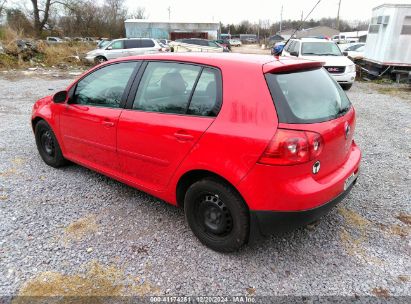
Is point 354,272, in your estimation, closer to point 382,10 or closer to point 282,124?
point 282,124

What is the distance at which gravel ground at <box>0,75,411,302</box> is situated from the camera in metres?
Result: 2.57

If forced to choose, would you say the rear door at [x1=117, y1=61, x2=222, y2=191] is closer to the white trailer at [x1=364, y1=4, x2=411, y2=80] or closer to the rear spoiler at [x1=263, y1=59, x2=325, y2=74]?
the rear spoiler at [x1=263, y1=59, x2=325, y2=74]

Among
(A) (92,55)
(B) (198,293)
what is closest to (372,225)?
(B) (198,293)

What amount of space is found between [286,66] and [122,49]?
1749 cm

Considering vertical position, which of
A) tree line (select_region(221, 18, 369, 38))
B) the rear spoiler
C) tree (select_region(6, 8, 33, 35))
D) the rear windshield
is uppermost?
tree (select_region(6, 8, 33, 35))

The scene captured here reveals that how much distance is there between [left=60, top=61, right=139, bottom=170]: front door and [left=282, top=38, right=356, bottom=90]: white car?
9.02 meters

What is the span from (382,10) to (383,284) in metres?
14.4

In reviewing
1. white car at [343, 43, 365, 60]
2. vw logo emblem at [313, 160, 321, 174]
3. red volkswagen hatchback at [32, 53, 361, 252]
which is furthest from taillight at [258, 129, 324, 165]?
white car at [343, 43, 365, 60]

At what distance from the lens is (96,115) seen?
11.8 feet

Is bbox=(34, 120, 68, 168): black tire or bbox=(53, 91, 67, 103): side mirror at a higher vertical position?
bbox=(53, 91, 67, 103): side mirror

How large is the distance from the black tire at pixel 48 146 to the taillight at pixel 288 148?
3074mm

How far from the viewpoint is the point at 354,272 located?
2.71 metres

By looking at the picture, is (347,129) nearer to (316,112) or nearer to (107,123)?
(316,112)


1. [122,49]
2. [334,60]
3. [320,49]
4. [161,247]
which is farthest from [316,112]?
[122,49]
